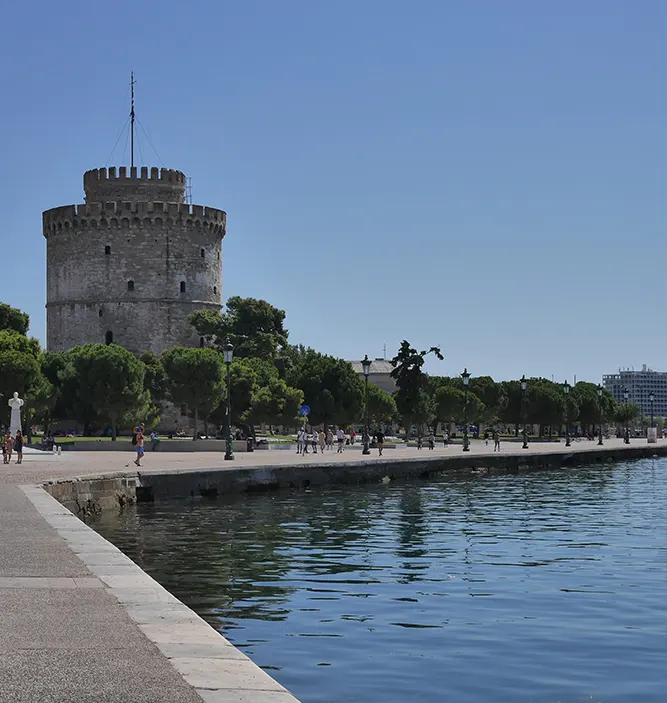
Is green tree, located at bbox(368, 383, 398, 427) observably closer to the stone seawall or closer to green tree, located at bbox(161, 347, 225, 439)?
green tree, located at bbox(161, 347, 225, 439)

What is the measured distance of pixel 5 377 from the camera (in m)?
55.4

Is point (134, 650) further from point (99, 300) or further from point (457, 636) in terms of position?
point (99, 300)

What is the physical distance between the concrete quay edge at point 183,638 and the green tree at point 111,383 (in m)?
49.9

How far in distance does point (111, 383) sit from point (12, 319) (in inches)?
615

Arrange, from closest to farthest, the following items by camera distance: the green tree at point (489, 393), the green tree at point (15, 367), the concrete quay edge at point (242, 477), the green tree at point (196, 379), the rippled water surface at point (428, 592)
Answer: the rippled water surface at point (428, 592), the concrete quay edge at point (242, 477), the green tree at point (15, 367), the green tree at point (196, 379), the green tree at point (489, 393)

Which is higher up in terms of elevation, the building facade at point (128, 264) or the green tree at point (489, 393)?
the building facade at point (128, 264)

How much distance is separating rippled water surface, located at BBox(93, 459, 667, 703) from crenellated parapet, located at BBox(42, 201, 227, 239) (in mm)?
57467

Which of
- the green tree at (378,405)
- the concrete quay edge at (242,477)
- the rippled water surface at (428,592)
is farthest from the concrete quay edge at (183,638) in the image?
the green tree at (378,405)

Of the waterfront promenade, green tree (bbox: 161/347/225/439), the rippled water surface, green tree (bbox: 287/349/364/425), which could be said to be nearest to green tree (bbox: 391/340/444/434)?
green tree (bbox: 287/349/364/425)

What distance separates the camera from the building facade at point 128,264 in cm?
8369

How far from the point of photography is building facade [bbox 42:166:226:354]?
275ft

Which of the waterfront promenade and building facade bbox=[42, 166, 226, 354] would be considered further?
building facade bbox=[42, 166, 226, 354]

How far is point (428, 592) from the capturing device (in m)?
14.3

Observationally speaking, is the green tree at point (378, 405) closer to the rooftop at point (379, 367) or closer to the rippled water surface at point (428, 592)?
the rooftop at point (379, 367)
